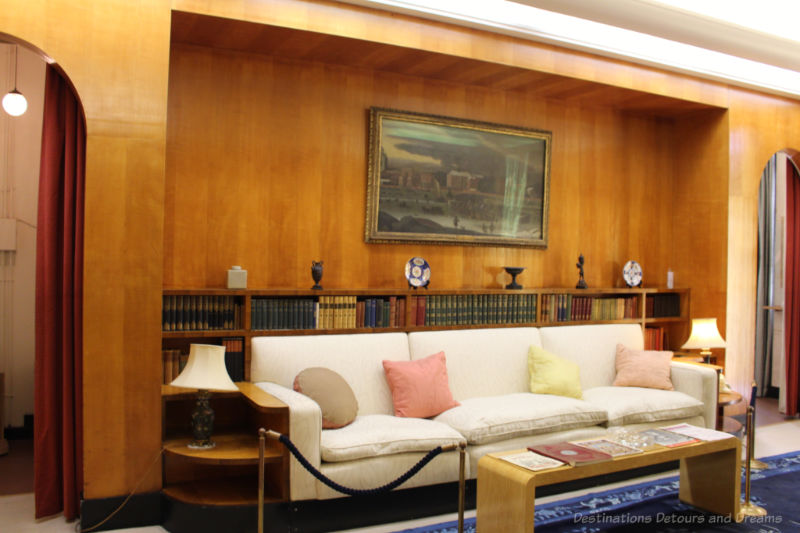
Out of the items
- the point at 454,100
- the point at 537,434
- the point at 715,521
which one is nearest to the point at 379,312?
the point at 537,434

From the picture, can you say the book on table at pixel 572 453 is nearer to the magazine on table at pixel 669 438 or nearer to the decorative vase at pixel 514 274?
the magazine on table at pixel 669 438

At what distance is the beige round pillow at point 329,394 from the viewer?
4047 millimetres

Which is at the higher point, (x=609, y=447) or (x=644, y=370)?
(x=644, y=370)

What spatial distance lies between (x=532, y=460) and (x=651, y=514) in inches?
44.9

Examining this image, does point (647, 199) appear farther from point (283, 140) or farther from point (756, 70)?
point (283, 140)

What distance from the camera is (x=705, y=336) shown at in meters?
5.80

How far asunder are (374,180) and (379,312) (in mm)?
979

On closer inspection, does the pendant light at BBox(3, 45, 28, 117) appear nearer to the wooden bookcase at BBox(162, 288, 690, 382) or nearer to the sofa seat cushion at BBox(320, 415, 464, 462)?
the wooden bookcase at BBox(162, 288, 690, 382)

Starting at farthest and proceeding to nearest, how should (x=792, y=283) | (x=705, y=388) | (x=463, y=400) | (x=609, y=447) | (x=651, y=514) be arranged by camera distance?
(x=792, y=283) < (x=705, y=388) < (x=463, y=400) < (x=651, y=514) < (x=609, y=447)

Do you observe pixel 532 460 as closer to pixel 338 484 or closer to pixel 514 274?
pixel 338 484

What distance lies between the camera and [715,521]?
412cm

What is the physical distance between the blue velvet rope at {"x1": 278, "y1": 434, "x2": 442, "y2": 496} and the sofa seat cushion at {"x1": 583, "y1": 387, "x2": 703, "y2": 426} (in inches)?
65.6

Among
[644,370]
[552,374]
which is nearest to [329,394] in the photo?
[552,374]

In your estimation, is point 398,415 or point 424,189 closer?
point 398,415
